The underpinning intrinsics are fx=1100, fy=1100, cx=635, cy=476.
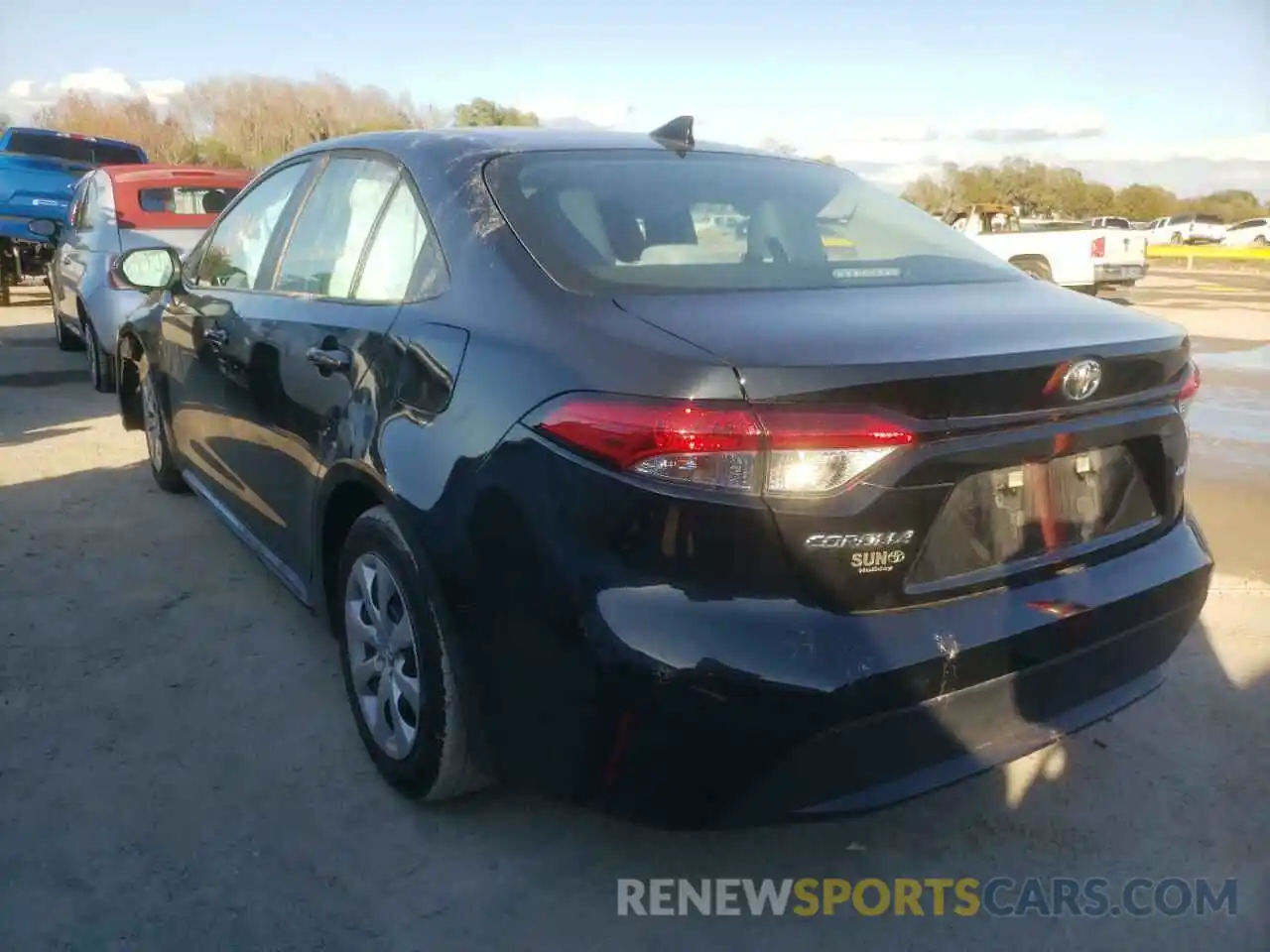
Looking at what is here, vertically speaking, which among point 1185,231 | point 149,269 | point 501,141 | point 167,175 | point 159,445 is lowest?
point 1185,231

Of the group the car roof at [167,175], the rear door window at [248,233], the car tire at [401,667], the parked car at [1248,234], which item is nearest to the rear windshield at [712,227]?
the car tire at [401,667]

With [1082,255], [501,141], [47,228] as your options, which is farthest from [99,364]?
[1082,255]

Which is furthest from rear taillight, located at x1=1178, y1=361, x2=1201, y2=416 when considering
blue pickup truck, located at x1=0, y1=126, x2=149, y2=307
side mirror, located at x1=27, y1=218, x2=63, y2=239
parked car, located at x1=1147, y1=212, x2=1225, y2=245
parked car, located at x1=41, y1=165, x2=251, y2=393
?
parked car, located at x1=1147, y1=212, x2=1225, y2=245

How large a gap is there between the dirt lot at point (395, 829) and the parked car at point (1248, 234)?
45.2 meters

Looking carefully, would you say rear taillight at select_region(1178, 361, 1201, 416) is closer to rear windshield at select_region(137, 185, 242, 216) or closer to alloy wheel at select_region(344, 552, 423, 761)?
alloy wheel at select_region(344, 552, 423, 761)

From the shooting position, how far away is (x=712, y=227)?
112 inches

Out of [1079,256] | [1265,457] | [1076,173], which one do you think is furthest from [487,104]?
[1265,457]

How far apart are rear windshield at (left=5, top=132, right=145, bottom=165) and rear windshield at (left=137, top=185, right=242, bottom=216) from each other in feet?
19.6

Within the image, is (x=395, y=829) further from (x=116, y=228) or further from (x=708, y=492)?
(x=116, y=228)

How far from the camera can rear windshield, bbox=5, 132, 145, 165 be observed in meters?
13.7

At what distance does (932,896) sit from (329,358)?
1.99 meters

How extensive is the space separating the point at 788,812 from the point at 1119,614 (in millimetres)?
887

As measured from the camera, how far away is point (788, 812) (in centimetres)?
210

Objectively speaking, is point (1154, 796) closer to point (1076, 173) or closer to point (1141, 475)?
point (1141, 475)
